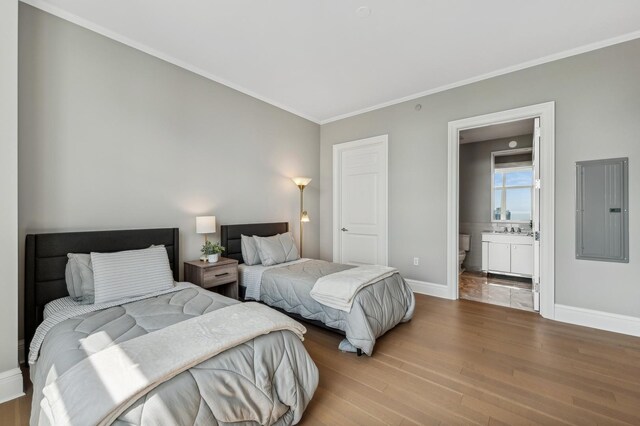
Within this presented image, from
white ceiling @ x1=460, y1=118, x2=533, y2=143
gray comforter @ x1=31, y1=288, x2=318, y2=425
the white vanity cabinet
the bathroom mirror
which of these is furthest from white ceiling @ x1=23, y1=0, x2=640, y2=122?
the white vanity cabinet

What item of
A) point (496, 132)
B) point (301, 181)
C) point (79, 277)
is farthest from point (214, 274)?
Answer: point (496, 132)

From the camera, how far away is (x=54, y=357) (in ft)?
4.59

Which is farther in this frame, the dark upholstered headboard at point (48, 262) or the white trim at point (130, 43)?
the white trim at point (130, 43)

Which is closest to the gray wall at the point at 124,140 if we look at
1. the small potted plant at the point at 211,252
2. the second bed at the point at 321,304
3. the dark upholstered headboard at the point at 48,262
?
the dark upholstered headboard at the point at 48,262

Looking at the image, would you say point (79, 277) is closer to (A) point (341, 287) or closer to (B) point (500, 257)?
(A) point (341, 287)

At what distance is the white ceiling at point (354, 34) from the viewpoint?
92.0 inches

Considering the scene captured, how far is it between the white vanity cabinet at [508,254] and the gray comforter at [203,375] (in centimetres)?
461

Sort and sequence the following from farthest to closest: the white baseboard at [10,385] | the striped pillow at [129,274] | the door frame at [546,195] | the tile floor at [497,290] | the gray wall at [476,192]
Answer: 1. the gray wall at [476,192]
2. the tile floor at [497,290]
3. the door frame at [546,195]
4. the striped pillow at [129,274]
5. the white baseboard at [10,385]

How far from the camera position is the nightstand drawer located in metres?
2.95

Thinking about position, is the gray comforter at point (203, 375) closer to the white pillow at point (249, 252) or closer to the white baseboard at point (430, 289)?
the white pillow at point (249, 252)

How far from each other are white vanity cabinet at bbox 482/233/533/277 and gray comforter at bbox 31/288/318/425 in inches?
182

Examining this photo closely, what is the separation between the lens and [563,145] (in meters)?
3.05

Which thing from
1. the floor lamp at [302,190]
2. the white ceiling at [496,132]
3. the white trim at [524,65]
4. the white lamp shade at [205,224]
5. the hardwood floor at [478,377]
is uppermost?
the white trim at [524,65]

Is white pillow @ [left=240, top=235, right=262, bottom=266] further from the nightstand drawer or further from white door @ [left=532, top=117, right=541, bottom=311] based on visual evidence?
white door @ [left=532, top=117, right=541, bottom=311]
